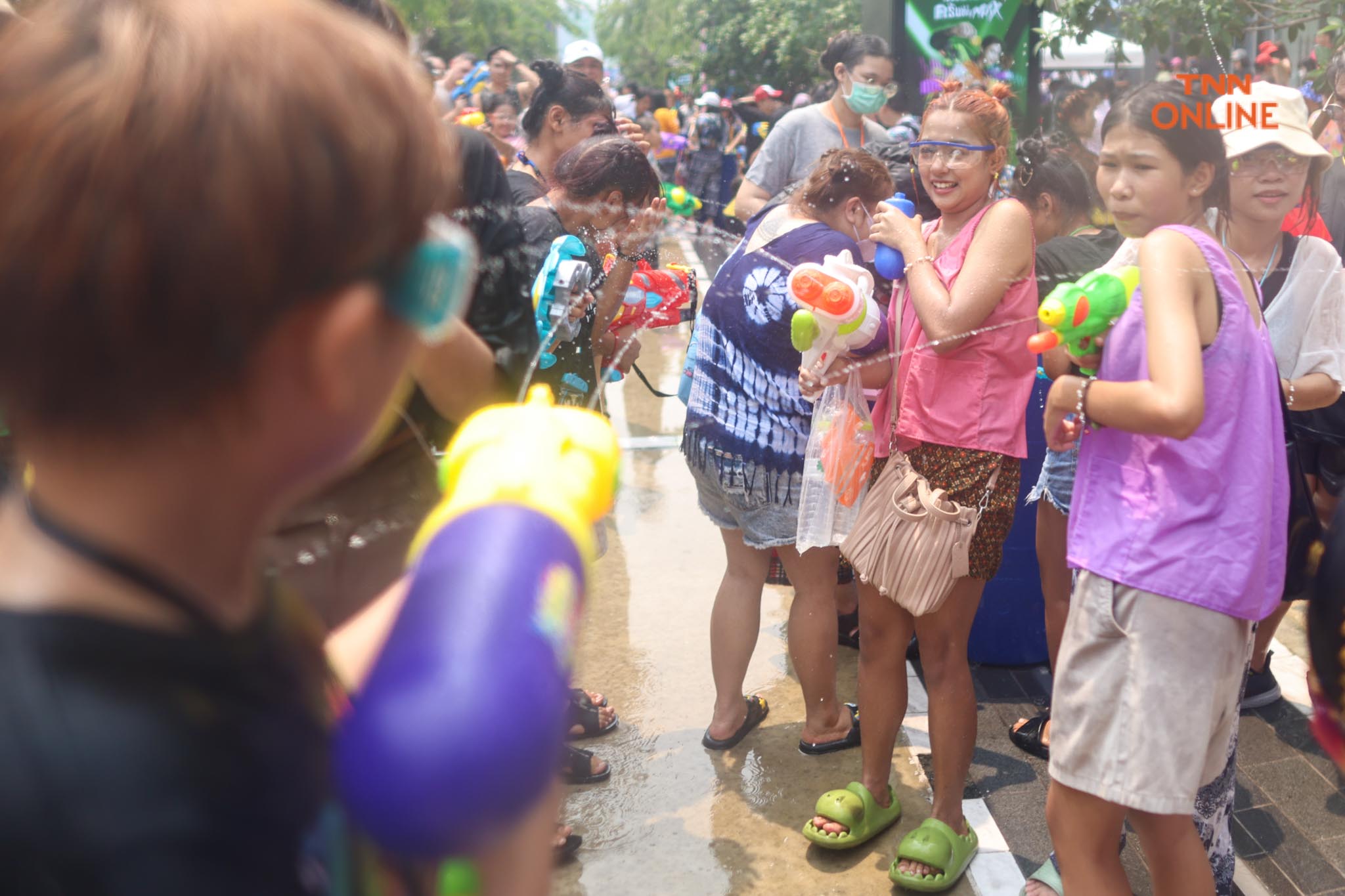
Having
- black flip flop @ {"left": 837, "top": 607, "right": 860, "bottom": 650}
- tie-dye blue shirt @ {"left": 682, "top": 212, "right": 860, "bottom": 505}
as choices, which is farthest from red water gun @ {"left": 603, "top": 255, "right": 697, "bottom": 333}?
black flip flop @ {"left": 837, "top": 607, "right": 860, "bottom": 650}

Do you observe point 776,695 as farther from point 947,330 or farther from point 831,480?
point 947,330

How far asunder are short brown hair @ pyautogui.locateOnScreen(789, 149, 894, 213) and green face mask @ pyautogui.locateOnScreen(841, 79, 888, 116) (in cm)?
206

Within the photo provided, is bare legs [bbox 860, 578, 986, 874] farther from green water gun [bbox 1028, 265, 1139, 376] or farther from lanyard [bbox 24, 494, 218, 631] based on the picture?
lanyard [bbox 24, 494, 218, 631]

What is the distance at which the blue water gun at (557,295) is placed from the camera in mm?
1622

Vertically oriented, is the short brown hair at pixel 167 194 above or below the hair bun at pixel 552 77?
above

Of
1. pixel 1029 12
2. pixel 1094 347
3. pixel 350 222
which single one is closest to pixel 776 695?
pixel 1094 347

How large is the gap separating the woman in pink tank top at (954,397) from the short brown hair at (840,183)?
1.04 feet

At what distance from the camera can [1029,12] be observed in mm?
2863

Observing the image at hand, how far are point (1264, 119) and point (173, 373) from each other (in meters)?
1.91

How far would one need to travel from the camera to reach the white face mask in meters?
3.19

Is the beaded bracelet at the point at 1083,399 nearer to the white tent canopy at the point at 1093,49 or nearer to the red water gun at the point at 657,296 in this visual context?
the white tent canopy at the point at 1093,49

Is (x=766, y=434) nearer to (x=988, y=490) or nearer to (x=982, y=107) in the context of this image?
(x=988, y=490)

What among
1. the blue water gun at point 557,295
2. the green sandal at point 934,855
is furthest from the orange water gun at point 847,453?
the blue water gun at point 557,295

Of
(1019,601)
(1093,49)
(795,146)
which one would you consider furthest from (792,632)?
(795,146)
